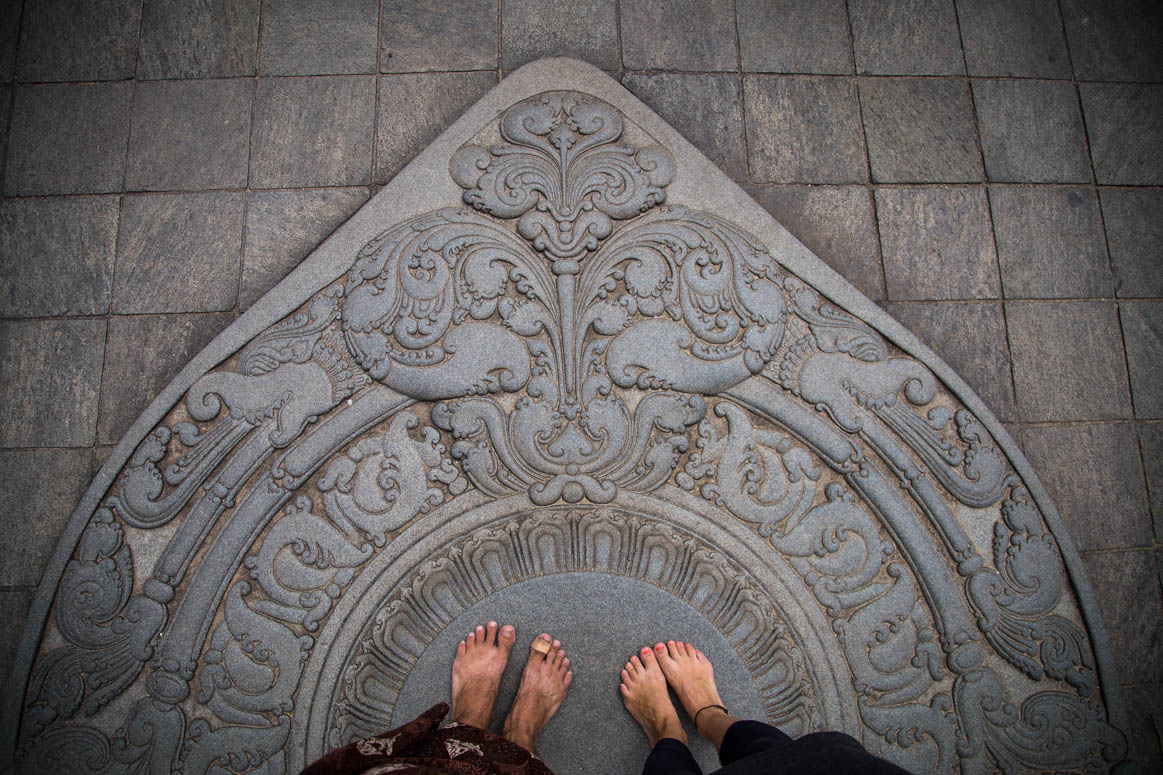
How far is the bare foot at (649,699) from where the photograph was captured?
1738mm

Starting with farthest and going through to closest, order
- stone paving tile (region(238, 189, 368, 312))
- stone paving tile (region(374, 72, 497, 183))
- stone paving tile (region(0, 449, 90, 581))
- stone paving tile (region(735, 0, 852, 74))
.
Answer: stone paving tile (region(735, 0, 852, 74)), stone paving tile (region(374, 72, 497, 183)), stone paving tile (region(238, 189, 368, 312)), stone paving tile (region(0, 449, 90, 581))

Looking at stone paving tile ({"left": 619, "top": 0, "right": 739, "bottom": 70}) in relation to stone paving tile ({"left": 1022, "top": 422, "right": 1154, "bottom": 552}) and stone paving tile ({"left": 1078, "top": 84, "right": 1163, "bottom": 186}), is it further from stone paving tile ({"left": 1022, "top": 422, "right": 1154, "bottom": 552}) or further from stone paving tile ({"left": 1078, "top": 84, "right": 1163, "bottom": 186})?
stone paving tile ({"left": 1022, "top": 422, "right": 1154, "bottom": 552})

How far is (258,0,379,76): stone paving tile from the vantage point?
2.29 metres

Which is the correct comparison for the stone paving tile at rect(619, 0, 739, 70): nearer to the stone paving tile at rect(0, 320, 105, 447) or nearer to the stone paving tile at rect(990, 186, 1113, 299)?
the stone paving tile at rect(990, 186, 1113, 299)

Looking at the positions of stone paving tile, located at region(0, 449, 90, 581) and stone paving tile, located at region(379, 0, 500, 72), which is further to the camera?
stone paving tile, located at region(379, 0, 500, 72)

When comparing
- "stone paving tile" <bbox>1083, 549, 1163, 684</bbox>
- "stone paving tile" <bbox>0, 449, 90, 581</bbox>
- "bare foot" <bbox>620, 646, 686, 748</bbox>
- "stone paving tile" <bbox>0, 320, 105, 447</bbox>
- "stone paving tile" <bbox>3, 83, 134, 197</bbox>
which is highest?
"stone paving tile" <bbox>3, 83, 134, 197</bbox>

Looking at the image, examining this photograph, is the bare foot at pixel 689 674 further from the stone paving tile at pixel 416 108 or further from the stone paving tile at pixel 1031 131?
the stone paving tile at pixel 1031 131

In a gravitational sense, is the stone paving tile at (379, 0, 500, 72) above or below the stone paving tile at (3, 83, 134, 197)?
above

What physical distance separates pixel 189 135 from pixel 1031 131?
117 inches

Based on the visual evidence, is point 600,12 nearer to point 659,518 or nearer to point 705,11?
point 705,11

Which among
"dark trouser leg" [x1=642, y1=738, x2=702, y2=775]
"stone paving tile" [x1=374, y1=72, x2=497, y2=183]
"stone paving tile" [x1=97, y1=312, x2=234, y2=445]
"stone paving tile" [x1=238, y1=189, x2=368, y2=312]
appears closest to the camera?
"dark trouser leg" [x1=642, y1=738, x2=702, y2=775]

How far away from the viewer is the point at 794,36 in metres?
2.37

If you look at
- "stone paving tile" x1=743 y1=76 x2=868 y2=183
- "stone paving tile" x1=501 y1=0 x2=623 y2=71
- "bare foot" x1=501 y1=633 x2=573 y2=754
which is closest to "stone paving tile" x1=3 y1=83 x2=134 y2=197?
"stone paving tile" x1=501 y1=0 x2=623 y2=71

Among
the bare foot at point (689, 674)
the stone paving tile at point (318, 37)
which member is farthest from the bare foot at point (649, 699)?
the stone paving tile at point (318, 37)
